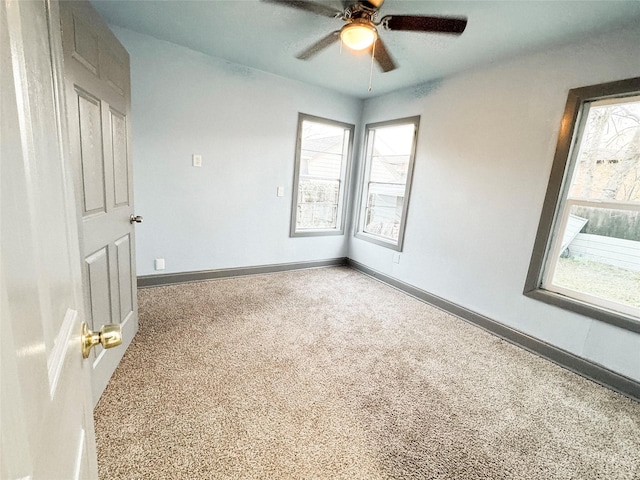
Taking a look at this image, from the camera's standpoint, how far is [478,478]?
4.20ft

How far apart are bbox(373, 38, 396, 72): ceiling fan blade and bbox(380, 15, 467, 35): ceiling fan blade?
0.17 metres

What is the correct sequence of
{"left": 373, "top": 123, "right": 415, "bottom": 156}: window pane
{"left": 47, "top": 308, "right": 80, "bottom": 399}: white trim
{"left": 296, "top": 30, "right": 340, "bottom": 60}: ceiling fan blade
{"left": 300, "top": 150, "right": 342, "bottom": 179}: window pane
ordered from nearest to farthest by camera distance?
{"left": 47, "top": 308, "right": 80, "bottom": 399}: white trim
{"left": 296, "top": 30, "right": 340, "bottom": 60}: ceiling fan blade
{"left": 373, "top": 123, "right": 415, "bottom": 156}: window pane
{"left": 300, "top": 150, "right": 342, "bottom": 179}: window pane

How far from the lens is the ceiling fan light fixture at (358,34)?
68.1 inches

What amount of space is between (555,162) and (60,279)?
→ 2877 millimetres

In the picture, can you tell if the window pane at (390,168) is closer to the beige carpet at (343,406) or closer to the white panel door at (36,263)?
the beige carpet at (343,406)

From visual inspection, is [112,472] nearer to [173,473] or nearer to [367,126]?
[173,473]

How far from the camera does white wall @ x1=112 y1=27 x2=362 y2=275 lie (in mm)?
2748

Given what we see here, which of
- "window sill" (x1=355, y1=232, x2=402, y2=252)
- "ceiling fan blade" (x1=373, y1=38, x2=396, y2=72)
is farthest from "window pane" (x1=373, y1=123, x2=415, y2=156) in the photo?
"ceiling fan blade" (x1=373, y1=38, x2=396, y2=72)

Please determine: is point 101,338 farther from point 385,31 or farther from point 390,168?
point 390,168

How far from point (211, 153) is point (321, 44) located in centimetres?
166

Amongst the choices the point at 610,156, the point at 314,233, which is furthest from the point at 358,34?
the point at 314,233

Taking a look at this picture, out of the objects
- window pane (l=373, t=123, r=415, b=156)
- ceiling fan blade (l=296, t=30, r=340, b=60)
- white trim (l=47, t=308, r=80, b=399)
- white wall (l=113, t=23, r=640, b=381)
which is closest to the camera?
white trim (l=47, t=308, r=80, b=399)

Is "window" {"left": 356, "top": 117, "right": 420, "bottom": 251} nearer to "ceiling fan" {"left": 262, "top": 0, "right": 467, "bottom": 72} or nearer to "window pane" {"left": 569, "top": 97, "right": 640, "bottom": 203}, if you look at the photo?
"window pane" {"left": 569, "top": 97, "right": 640, "bottom": 203}

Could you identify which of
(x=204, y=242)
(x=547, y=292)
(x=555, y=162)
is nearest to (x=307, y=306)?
(x=204, y=242)
